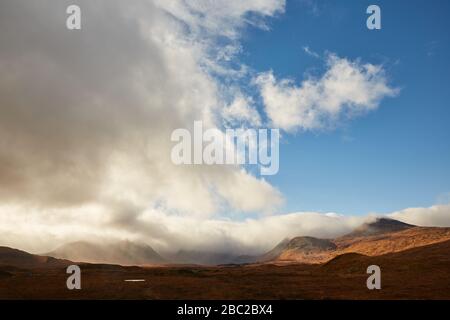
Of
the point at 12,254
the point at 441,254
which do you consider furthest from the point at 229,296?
the point at 12,254
